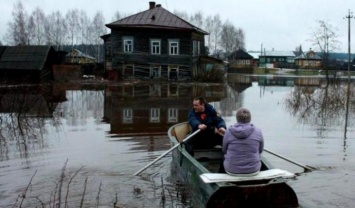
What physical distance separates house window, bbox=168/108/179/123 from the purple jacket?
10.0 metres

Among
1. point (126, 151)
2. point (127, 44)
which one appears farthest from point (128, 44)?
point (126, 151)

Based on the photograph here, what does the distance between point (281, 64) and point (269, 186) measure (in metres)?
108

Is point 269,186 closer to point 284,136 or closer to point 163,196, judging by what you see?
point 163,196

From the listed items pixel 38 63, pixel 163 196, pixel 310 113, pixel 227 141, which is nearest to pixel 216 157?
pixel 163 196

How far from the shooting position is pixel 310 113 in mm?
18641

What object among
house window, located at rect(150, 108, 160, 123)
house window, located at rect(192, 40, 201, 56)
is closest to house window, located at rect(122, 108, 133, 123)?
house window, located at rect(150, 108, 160, 123)

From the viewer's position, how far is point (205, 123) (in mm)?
8477

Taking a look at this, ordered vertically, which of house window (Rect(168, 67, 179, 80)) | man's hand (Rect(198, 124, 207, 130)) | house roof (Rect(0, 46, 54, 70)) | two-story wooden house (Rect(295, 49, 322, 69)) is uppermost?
two-story wooden house (Rect(295, 49, 322, 69))

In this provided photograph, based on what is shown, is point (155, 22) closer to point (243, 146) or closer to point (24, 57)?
point (24, 57)

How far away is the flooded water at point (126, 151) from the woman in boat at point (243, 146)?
3.79 ft

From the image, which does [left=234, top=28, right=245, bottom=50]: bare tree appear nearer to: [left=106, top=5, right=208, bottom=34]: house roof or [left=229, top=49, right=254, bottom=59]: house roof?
[left=229, top=49, right=254, bottom=59]: house roof

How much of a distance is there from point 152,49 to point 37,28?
1689 inches

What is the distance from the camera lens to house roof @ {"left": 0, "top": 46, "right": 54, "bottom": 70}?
112 ft

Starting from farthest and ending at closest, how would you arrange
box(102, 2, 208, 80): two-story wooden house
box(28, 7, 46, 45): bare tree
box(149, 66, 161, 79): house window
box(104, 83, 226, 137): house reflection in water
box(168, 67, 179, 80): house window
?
box(28, 7, 46, 45): bare tree → box(149, 66, 161, 79): house window → box(168, 67, 179, 80): house window → box(102, 2, 208, 80): two-story wooden house → box(104, 83, 226, 137): house reflection in water
